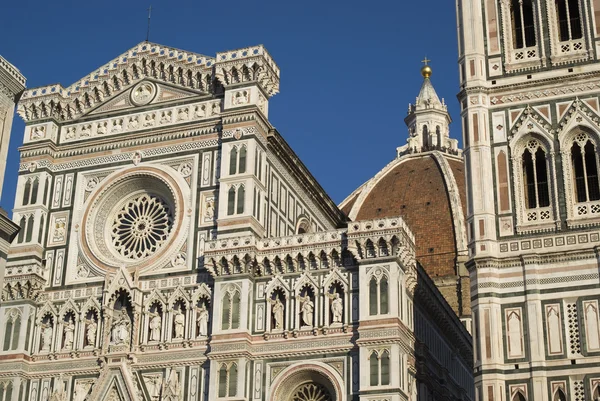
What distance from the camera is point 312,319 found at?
101ft

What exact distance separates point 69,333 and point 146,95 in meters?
8.72

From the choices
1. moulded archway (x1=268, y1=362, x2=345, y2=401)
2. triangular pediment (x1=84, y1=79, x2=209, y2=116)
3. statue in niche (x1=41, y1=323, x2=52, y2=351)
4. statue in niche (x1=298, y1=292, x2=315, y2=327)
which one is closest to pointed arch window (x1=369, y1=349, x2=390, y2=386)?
moulded archway (x1=268, y1=362, x2=345, y2=401)

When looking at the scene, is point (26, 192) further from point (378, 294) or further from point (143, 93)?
point (378, 294)

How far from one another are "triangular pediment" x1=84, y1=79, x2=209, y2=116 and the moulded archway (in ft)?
34.5

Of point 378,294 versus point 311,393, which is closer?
point 378,294

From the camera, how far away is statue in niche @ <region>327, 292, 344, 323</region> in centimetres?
3052

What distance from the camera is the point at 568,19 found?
30828mm

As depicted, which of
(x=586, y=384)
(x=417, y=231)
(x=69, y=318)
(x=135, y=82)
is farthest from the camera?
(x=417, y=231)

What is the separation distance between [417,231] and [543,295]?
1516 inches

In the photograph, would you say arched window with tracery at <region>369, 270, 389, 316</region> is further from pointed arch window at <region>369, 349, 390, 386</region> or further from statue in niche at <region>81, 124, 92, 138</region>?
statue in niche at <region>81, 124, 92, 138</region>

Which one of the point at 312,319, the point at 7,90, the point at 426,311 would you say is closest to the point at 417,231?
the point at 426,311

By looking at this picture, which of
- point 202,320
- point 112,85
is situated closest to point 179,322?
point 202,320

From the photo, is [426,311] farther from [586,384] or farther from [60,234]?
[60,234]

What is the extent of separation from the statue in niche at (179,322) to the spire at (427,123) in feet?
150
